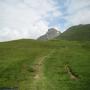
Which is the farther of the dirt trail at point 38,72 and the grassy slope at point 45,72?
the dirt trail at point 38,72

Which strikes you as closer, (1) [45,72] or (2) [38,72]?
(1) [45,72]

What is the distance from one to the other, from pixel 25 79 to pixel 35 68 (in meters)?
9.52

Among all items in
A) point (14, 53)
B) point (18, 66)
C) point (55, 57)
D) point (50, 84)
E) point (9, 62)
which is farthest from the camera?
point (14, 53)

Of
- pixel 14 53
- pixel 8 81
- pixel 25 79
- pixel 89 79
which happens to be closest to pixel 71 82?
pixel 89 79

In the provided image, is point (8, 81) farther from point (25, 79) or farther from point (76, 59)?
point (76, 59)

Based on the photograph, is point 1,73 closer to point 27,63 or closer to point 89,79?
point 27,63

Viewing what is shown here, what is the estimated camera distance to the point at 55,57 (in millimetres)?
81625

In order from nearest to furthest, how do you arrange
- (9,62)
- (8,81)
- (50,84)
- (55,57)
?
(50,84)
(8,81)
(9,62)
(55,57)

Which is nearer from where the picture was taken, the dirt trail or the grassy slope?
the grassy slope

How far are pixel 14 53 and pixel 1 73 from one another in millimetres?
29260

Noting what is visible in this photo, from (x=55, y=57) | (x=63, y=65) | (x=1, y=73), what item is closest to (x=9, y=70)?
(x=1, y=73)

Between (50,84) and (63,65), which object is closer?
(50,84)

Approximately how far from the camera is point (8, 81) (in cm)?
5709

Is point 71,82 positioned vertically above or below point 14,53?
below
